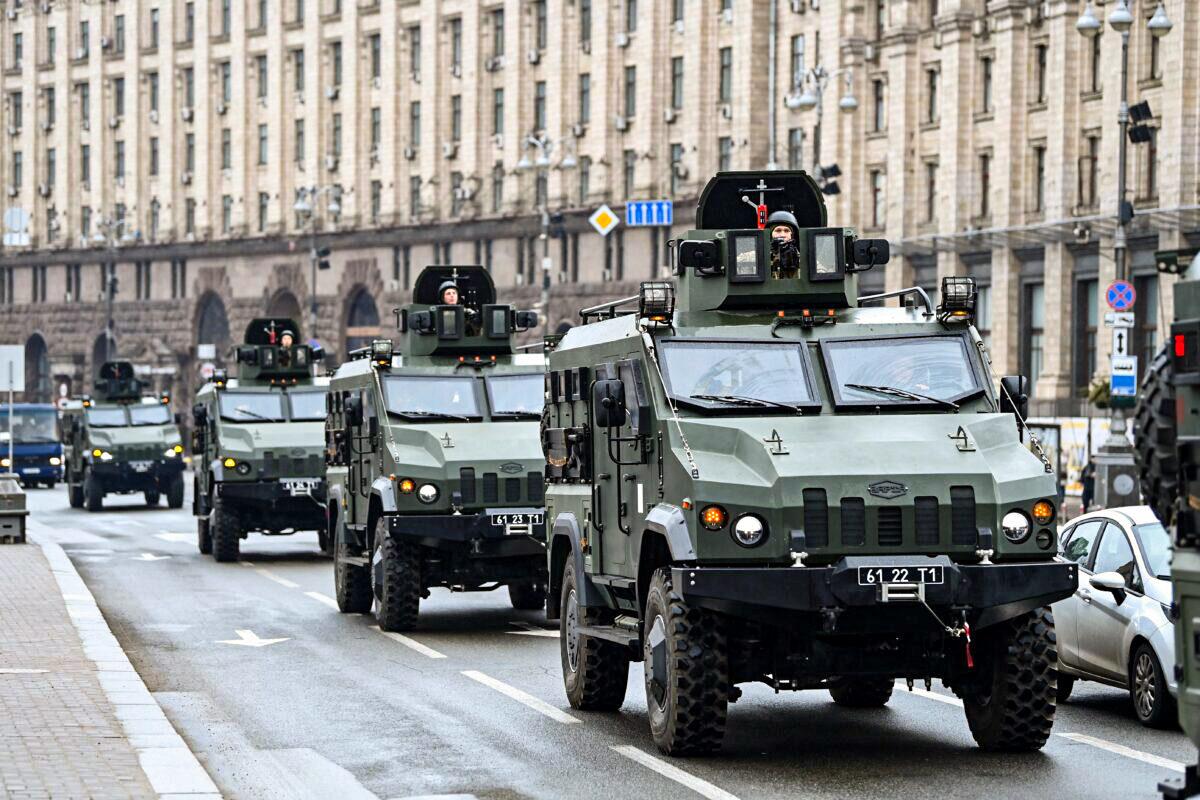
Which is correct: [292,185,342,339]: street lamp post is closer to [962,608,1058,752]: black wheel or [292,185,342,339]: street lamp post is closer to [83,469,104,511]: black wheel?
[83,469,104,511]: black wheel

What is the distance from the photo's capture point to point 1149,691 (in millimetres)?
14391

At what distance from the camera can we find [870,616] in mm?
12219

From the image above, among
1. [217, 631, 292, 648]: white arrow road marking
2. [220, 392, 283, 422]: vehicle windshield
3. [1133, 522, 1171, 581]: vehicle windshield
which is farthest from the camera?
[220, 392, 283, 422]: vehicle windshield

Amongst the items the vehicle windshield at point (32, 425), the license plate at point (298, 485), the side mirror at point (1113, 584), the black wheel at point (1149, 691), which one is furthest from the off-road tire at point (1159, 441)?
the vehicle windshield at point (32, 425)

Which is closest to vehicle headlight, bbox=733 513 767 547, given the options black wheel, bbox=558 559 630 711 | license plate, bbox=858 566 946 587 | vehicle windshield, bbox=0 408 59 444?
license plate, bbox=858 566 946 587

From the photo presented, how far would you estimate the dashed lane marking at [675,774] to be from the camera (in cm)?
1151

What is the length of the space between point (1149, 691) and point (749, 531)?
350cm

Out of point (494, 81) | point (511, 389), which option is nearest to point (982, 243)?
point (494, 81)

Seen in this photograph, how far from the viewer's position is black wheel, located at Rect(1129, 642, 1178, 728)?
1413cm

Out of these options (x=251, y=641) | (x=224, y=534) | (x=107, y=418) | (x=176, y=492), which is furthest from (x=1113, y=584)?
(x=176, y=492)

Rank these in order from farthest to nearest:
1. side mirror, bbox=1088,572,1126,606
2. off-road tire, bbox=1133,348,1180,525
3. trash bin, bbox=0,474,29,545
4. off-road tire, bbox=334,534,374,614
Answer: trash bin, bbox=0,474,29,545, off-road tire, bbox=334,534,374,614, side mirror, bbox=1088,572,1126,606, off-road tire, bbox=1133,348,1180,525

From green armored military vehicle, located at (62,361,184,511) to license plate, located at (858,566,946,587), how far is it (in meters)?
38.9

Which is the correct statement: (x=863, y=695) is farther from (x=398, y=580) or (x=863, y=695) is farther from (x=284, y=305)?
(x=284, y=305)

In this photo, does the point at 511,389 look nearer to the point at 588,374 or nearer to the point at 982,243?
the point at 588,374
